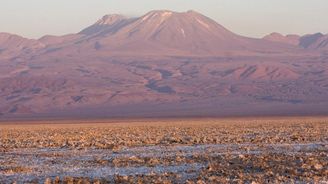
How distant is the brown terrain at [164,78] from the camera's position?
354ft

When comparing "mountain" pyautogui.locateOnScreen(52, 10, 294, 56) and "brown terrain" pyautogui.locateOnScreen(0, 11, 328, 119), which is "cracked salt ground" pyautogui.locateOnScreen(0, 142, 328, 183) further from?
"mountain" pyautogui.locateOnScreen(52, 10, 294, 56)

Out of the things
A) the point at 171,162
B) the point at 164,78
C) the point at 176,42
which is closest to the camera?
the point at 171,162

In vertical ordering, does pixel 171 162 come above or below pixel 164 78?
below

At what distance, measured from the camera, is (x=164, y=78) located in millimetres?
137375

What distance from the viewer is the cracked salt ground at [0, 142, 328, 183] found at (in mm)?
18203

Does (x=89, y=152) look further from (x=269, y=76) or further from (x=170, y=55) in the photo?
(x=170, y=55)

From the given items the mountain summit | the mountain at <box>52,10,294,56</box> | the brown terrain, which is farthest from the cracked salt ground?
the mountain summit

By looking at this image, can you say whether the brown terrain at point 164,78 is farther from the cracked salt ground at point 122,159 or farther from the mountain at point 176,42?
the cracked salt ground at point 122,159

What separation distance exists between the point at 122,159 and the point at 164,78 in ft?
380

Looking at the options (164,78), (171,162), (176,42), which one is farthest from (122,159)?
(176,42)

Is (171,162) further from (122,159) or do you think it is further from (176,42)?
(176,42)

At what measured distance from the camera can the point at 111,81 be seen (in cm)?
13488

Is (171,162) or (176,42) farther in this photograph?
A: (176,42)

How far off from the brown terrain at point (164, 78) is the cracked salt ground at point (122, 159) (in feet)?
209
